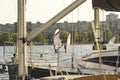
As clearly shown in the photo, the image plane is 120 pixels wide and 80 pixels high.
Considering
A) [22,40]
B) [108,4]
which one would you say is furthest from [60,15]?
[108,4]

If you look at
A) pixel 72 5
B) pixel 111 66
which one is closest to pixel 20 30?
pixel 72 5

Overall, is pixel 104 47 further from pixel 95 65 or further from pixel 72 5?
pixel 72 5

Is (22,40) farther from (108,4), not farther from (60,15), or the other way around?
(108,4)

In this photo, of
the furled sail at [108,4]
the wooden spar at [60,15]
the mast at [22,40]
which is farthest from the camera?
Answer: the mast at [22,40]

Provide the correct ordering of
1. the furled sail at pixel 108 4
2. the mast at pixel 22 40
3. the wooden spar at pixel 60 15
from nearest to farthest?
the wooden spar at pixel 60 15, the furled sail at pixel 108 4, the mast at pixel 22 40

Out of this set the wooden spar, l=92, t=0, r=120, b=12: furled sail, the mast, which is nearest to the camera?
the wooden spar

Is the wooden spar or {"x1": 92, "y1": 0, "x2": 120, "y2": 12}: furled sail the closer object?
the wooden spar

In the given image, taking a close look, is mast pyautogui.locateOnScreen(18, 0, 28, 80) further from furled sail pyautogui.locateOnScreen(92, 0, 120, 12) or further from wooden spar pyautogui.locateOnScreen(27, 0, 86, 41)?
furled sail pyautogui.locateOnScreen(92, 0, 120, 12)

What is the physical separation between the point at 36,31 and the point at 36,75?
15.4m

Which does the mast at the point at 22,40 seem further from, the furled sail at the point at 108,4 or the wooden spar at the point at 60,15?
the furled sail at the point at 108,4

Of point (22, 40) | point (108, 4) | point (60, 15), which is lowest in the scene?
point (22, 40)

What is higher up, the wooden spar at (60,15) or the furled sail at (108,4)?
the furled sail at (108,4)

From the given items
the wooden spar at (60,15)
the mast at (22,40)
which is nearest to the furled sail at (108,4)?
the wooden spar at (60,15)

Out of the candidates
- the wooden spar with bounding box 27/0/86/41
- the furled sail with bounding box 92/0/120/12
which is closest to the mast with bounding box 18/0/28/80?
the wooden spar with bounding box 27/0/86/41
